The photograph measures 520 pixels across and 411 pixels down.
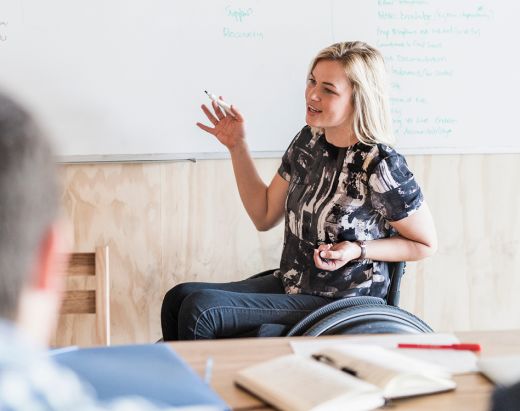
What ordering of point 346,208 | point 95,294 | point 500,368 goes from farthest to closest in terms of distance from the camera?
point 346,208
point 95,294
point 500,368

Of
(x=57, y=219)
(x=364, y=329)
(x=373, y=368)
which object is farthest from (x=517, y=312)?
(x=57, y=219)

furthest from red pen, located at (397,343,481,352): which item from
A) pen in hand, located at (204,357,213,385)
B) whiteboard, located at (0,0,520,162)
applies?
whiteboard, located at (0,0,520,162)

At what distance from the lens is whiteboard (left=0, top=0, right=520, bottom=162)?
2445mm

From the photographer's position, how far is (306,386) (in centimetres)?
117

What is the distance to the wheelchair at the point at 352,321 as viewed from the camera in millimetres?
1827

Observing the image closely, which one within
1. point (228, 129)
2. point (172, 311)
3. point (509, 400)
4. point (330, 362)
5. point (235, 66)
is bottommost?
point (172, 311)

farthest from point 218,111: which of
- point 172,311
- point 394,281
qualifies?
point 394,281

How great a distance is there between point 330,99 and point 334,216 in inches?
13.1

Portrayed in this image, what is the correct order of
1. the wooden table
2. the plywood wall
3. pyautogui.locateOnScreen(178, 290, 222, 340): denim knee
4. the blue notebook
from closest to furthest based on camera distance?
the blue notebook, the wooden table, pyautogui.locateOnScreen(178, 290, 222, 340): denim knee, the plywood wall

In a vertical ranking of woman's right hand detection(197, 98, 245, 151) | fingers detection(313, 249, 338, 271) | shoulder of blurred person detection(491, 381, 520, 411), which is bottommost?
fingers detection(313, 249, 338, 271)

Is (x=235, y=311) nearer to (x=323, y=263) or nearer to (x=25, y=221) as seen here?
(x=323, y=263)

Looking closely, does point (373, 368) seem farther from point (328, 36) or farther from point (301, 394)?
point (328, 36)

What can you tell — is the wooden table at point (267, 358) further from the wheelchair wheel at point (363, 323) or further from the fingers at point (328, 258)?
the fingers at point (328, 258)

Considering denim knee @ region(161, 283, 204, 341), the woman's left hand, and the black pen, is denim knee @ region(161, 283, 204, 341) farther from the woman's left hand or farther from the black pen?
the black pen
